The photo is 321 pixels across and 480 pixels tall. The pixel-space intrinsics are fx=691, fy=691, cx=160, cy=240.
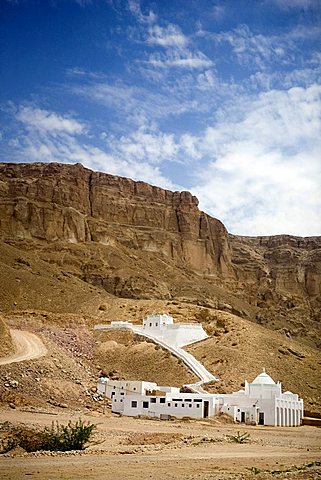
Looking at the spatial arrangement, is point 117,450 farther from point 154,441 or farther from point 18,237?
point 18,237

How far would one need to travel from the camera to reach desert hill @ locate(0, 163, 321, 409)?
56.2 metres

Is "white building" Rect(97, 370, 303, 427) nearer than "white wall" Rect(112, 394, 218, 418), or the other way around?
"white wall" Rect(112, 394, 218, 418)

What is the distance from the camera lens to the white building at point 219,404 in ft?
150

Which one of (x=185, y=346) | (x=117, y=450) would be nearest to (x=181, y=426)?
(x=117, y=450)

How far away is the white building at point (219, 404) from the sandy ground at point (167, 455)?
4002 mm

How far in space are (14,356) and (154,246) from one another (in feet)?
246

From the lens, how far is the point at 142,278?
323ft

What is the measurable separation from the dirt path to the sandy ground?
8.60m

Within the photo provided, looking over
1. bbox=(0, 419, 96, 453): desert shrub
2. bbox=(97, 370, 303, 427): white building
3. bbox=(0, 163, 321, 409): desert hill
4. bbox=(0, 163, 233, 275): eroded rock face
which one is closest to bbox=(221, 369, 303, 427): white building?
bbox=(97, 370, 303, 427): white building

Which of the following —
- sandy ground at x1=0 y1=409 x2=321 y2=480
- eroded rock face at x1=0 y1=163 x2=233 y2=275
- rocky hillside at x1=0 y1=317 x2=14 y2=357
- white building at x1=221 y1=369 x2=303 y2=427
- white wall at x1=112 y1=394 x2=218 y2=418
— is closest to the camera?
sandy ground at x1=0 y1=409 x2=321 y2=480

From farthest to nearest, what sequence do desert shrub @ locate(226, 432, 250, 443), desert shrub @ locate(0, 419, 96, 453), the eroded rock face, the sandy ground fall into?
the eroded rock face
desert shrub @ locate(226, 432, 250, 443)
desert shrub @ locate(0, 419, 96, 453)
the sandy ground

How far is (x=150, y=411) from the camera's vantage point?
46094 mm

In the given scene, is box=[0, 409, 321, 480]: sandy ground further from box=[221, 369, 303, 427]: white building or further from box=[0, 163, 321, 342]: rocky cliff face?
box=[0, 163, 321, 342]: rocky cliff face

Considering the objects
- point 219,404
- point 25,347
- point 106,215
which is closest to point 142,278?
point 106,215
